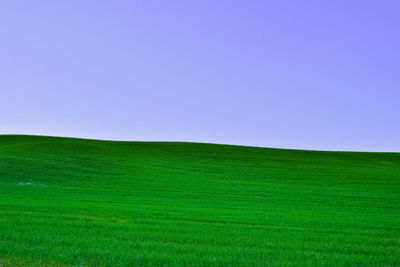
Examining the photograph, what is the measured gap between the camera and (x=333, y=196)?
25.2 metres

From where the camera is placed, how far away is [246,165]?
44.5 m

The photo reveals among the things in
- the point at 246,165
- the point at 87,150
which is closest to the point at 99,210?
the point at 246,165

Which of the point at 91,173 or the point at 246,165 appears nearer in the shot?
the point at 91,173

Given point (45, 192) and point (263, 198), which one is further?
point (263, 198)

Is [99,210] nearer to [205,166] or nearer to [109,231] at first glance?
[109,231]

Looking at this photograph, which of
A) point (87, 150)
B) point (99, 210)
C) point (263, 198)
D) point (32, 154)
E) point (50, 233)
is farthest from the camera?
point (87, 150)

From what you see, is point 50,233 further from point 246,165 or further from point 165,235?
point 246,165

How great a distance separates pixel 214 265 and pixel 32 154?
3744 cm

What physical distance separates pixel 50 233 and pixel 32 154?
33.2m

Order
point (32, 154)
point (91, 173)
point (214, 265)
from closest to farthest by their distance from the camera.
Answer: point (214, 265) < point (91, 173) < point (32, 154)

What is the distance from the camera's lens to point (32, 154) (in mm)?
Result: 39281

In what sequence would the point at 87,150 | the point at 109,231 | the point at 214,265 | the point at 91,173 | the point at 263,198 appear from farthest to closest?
1. the point at 87,150
2. the point at 91,173
3. the point at 263,198
4. the point at 109,231
5. the point at 214,265

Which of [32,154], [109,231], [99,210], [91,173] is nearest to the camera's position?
[109,231]

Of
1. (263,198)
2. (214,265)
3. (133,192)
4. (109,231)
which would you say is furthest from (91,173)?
(214,265)
